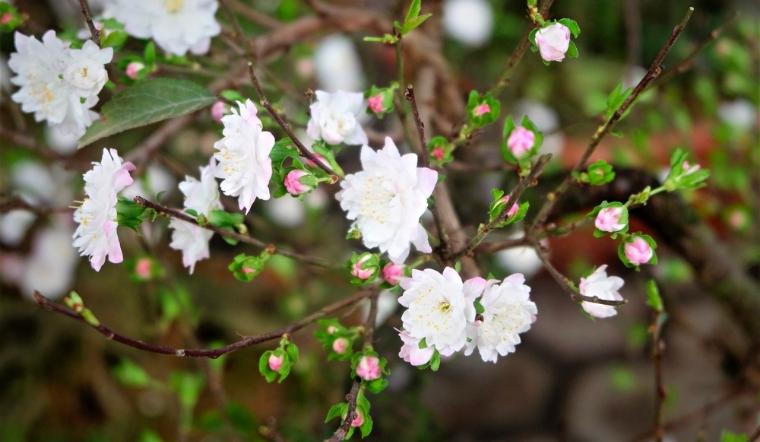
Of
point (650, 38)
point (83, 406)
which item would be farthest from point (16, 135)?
point (650, 38)

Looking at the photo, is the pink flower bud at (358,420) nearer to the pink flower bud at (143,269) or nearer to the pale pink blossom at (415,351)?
the pale pink blossom at (415,351)

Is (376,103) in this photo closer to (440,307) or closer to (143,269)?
(440,307)

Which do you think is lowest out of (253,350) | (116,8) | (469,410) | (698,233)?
(469,410)

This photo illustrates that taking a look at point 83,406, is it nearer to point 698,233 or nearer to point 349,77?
point 349,77

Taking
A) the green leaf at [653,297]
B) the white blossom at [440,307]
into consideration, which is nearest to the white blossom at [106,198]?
the white blossom at [440,307]

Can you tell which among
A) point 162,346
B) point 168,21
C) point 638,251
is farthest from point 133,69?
point 638,251
